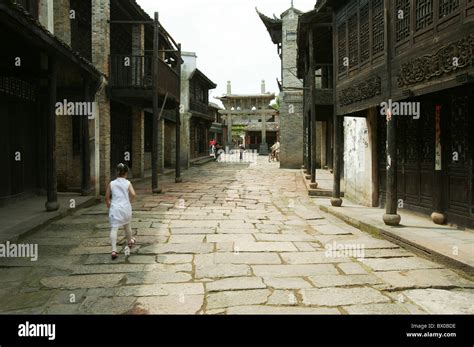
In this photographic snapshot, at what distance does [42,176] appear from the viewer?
1047cm

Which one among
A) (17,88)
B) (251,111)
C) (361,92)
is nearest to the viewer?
(361,92)

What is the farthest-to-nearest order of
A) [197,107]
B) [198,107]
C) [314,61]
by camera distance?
[198,107] < [197,107] < [314,61]

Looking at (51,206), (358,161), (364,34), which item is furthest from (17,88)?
(358,161)

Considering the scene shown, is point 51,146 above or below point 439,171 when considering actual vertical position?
above

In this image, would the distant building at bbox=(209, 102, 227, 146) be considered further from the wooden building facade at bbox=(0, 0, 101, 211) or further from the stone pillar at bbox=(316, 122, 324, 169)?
the wooden building facade at bbox=(0, 0, 101, 211)

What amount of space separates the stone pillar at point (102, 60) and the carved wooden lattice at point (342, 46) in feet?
22.7

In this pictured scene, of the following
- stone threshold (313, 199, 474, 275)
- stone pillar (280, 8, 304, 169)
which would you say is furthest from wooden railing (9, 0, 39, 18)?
stone pillar (280, 8, 304, 169)

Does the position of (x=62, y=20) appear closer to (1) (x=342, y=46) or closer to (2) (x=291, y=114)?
(1) (x=342, y=46)

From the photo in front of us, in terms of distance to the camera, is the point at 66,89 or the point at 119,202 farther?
the point at 66,89

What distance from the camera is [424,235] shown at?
20.1 ft

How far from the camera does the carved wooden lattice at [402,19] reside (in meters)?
6.57

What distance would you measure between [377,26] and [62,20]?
Result: 837 cm

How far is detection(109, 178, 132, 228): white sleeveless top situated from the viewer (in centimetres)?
540

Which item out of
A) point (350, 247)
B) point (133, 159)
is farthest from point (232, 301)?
point (133, 159)
